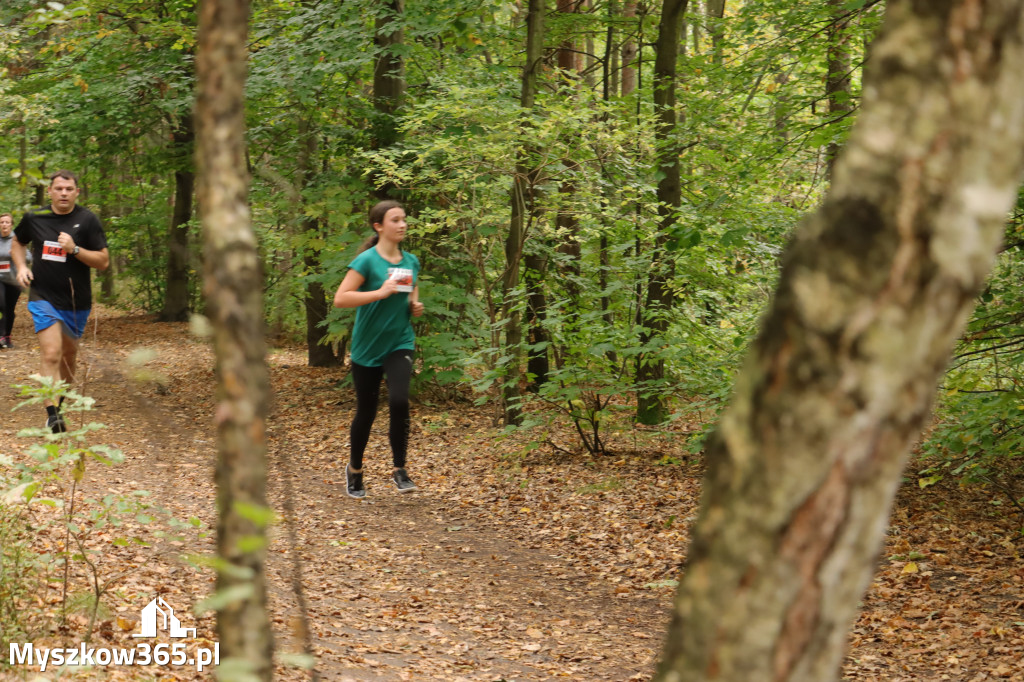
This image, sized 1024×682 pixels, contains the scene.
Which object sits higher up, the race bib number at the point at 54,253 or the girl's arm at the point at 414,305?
the race bib number at the point at 54,253

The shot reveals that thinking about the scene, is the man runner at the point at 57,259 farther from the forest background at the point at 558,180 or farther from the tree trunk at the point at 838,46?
the tree trunk at the point at 838,46

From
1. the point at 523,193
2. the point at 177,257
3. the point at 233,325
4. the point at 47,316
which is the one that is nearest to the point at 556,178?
the point at 523,193

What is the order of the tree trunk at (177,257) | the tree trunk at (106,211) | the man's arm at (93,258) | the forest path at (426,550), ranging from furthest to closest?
the tree trunk at (177,257), the tree trunk at (106,211), the man's arm at (93,258), the forest path at (426,550)

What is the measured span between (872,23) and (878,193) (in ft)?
23.0

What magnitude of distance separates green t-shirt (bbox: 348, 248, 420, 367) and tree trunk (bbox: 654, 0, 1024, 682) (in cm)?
496

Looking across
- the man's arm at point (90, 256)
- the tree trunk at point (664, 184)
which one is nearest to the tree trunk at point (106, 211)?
the man's arm at point (90, 256)

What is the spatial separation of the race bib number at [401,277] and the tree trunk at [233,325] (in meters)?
4.32

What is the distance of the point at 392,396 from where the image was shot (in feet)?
20.6

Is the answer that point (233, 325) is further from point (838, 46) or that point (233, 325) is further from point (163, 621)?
point (838, 46)

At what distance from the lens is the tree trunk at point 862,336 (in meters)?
1.21

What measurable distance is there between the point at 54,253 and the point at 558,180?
5067mm

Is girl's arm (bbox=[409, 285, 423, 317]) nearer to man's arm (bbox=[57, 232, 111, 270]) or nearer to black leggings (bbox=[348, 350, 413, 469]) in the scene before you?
black leggings (bbox=[348, 350, 413, 469])

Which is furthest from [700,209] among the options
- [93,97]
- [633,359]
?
[93,97]

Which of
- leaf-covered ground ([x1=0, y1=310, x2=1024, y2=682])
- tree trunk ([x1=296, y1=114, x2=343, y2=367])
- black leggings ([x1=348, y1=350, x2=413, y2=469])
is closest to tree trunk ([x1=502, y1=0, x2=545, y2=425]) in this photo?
leaf-covered ground ([x1=0, y1=310, x2=1024, y2=682])
